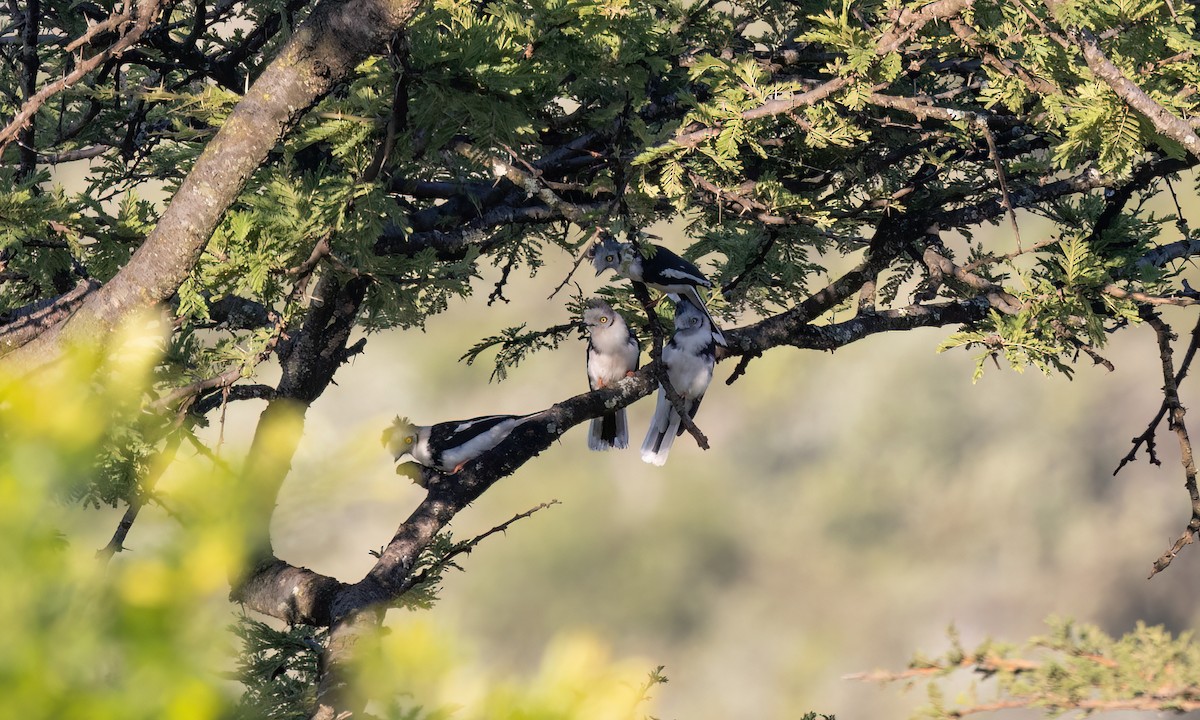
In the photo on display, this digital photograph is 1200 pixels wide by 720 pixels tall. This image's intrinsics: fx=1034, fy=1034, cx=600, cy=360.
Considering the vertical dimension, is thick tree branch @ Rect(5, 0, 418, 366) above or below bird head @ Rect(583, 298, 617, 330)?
below

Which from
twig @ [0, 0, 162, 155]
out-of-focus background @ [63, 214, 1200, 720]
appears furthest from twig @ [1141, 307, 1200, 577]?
out-of-focus background @ [63, 214, 1200, 720]

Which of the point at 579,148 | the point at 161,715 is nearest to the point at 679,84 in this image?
the point at 579,148

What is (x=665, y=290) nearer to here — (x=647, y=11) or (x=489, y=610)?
(x=647, y=11)

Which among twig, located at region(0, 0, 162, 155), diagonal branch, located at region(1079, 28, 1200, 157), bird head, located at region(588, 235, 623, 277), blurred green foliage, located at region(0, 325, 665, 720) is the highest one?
bird head, located at region(588, 235, 623, 277)

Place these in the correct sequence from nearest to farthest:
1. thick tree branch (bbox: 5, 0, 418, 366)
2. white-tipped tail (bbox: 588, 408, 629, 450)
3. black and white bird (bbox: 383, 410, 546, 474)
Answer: thick tree branch (bbox: 5, 0, 418, 366)
black and white bird (bbox: 383, 410, 546, 474)
white-tipped tail (bbox: 588, 408, 629, 450)

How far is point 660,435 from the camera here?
26.6 ft

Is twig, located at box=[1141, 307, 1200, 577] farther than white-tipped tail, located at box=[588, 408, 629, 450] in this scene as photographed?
No

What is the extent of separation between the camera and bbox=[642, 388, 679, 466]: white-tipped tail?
7.93 metres

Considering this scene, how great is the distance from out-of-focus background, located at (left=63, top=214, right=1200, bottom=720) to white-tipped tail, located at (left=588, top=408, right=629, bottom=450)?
54.8ft

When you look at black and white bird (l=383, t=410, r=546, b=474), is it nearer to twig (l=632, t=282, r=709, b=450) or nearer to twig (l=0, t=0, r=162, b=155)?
twig (l=632, t=282, r=709, b=450)

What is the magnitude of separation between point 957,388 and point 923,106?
99.7 feet

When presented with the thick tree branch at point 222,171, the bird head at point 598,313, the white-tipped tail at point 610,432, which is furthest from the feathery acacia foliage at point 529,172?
the white-tipped tail at point 610,432

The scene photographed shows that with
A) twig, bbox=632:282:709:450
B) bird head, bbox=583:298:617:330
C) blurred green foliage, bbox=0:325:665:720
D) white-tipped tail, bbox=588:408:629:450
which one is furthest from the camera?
white-tipped tail, bbox=588:408:629:450

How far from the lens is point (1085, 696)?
2.37 meters
